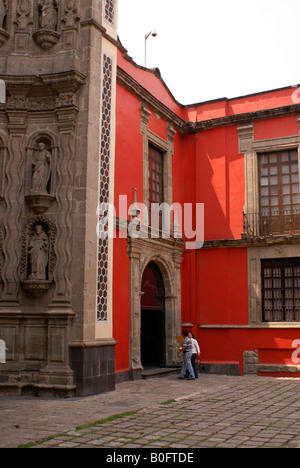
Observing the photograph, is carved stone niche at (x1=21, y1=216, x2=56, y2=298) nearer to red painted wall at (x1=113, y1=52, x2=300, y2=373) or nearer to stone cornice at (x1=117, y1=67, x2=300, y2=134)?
red painted wall at (x1=113, y1=52, x2=300, y2=373)

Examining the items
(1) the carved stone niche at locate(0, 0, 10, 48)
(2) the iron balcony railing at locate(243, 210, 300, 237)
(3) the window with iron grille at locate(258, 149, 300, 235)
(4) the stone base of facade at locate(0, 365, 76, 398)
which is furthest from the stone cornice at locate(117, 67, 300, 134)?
(4) the stone base of facade at locate(0, 365, 76, 398)

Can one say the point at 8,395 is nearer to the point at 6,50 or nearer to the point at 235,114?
the point at 6,50

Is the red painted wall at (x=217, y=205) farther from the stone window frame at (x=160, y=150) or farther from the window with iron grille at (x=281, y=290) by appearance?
the window with iron grille at (x=281, y=290)

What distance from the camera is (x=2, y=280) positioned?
10250 mm

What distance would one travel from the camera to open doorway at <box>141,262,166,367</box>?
14.3 metres

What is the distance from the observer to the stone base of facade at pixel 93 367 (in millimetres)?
9672

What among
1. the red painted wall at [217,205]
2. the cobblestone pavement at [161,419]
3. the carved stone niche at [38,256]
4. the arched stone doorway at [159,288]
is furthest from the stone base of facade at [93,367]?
the red painted wall at [217,205]

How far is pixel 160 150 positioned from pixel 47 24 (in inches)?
203

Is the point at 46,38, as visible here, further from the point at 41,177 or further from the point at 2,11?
the point at 41,177

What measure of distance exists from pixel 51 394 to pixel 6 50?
682cm

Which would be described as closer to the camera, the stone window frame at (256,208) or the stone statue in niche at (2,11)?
the stone statue in niche at (2,11)

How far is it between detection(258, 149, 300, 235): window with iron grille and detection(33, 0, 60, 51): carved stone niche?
23.0 ft

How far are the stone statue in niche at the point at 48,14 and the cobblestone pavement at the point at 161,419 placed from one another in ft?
23.9
